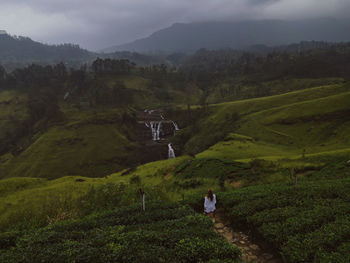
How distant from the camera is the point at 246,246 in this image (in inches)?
414

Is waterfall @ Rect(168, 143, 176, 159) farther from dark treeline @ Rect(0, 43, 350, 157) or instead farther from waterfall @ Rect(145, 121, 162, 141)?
dark treeline @ Rect(0, 43, 350, 157)

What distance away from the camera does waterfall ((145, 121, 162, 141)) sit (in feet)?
284

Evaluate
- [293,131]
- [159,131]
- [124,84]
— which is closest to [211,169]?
[293,131]

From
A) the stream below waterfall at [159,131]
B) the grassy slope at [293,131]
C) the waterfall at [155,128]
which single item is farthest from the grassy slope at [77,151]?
the grassy slope at [293,131]

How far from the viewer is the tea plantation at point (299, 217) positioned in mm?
8492

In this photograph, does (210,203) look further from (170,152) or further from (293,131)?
(170,152)

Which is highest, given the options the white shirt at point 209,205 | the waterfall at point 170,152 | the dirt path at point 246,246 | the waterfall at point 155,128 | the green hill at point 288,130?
the white shirt at point 209,205

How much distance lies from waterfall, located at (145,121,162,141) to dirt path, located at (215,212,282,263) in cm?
7277

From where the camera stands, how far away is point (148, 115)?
10712 cm

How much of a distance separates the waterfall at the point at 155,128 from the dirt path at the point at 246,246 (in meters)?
72.8

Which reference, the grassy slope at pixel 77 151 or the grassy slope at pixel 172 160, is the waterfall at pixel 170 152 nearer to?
the grassy slope at pixel 172 160

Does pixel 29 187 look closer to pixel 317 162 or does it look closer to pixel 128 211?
pixel 128 211

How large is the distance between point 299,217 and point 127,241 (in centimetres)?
804

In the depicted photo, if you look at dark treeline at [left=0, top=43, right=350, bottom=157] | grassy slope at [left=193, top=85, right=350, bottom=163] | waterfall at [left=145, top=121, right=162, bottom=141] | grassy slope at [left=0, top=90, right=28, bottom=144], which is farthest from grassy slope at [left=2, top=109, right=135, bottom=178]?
grassy slope at [left=0, top=90, right=28, bottom=144]
